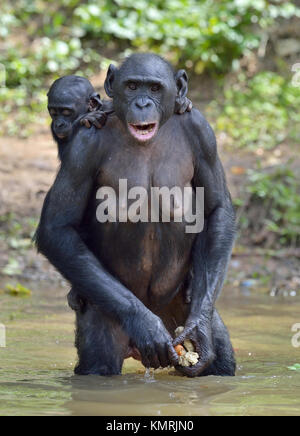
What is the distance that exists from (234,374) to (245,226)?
4.87 m

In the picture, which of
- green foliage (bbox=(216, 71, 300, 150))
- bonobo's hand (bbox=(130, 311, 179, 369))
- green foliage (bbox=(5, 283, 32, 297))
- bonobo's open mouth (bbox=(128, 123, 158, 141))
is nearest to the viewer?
bonobo's hand (bbox=(130, 311, 179, 369))

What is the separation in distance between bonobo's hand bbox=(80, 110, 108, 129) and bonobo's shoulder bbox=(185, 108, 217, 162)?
20.8 inches

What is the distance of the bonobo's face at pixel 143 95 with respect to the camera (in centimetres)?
488

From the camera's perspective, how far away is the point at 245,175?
10758 millimetres

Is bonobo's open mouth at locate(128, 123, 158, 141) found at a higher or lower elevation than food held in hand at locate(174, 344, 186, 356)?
higher

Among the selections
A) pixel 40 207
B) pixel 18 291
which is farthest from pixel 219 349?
pixel 40 207

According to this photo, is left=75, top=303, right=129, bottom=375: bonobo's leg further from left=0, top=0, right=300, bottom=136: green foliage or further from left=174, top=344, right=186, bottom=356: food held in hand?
left=0, top=0, right=300, bottom=136: green foliage

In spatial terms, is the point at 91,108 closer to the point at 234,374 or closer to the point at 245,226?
the point at 234,374

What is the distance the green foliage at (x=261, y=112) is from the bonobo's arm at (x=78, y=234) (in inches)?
263

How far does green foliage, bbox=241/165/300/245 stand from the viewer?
389 inches

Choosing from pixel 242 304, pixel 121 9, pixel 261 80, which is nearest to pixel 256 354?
pixel 242 304

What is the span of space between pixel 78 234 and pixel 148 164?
0.61 metres

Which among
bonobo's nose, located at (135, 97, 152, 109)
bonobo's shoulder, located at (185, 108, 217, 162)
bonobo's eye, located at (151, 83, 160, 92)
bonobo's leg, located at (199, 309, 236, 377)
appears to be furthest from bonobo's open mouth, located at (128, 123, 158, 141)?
bonobo's leg, located at (199, 309, 236, 377)

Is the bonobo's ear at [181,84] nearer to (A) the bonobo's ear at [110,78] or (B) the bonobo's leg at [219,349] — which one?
(A) the bonobo's ear at [110,78]
